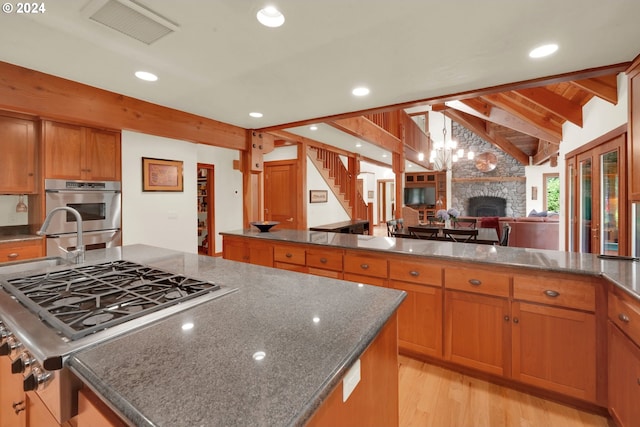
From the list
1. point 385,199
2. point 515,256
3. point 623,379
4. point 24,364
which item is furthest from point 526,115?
point 385,199

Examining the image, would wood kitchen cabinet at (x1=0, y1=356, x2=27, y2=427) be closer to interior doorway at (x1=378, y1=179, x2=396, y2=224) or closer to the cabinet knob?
the cabinet knob

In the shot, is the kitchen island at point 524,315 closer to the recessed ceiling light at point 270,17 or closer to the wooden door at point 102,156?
the recessed ceiling light at point 270,17

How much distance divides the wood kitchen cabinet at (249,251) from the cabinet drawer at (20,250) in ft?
6.11

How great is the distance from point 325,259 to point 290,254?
1.50 ft

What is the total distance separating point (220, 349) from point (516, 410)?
1983mm

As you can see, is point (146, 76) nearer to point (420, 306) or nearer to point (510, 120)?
point (420, 306)

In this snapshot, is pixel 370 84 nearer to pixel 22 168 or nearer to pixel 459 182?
pixel 22 168

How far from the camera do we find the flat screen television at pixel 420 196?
1216 centimetres

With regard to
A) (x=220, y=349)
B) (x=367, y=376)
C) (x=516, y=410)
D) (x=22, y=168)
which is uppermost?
(x=22, y=168)

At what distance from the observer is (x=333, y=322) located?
1.02 m

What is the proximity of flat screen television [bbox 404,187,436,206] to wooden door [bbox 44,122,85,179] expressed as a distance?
1117cm

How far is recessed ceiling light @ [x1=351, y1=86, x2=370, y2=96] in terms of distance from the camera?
2768 millimetres

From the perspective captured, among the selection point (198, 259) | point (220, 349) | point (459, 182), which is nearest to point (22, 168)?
point (198, 259)

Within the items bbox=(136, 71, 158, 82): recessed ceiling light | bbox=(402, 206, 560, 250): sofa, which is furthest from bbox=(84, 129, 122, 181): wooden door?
bbox=(402, 206, 560, 250): sofa
